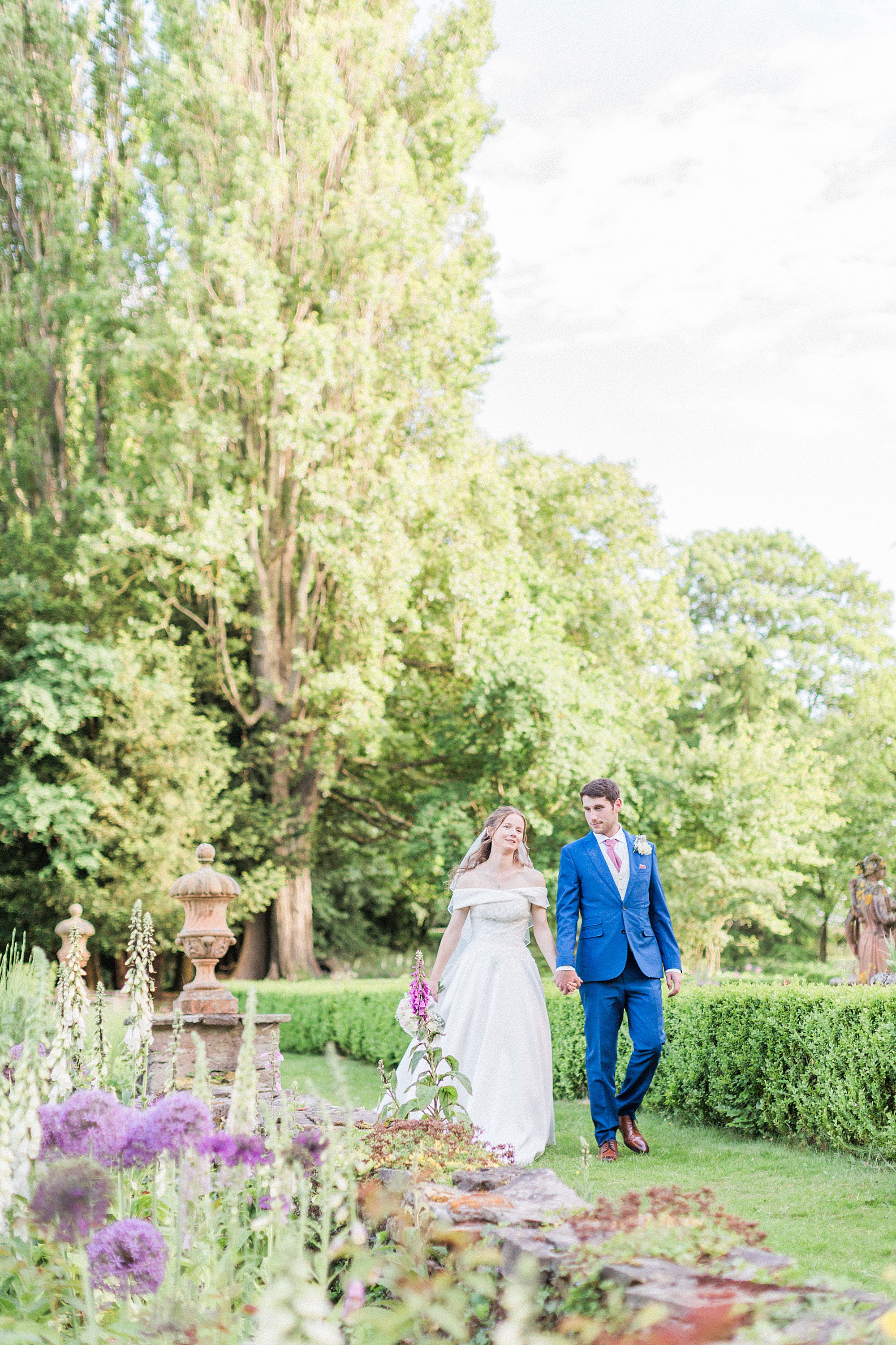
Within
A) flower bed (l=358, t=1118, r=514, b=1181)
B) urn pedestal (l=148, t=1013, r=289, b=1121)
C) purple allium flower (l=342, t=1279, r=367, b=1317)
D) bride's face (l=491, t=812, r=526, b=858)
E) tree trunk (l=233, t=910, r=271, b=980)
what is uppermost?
bride's face (l=491, t=812, r=526, b=858)

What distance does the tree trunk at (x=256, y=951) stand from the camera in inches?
785

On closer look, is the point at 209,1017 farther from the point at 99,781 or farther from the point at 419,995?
the point at 99,781

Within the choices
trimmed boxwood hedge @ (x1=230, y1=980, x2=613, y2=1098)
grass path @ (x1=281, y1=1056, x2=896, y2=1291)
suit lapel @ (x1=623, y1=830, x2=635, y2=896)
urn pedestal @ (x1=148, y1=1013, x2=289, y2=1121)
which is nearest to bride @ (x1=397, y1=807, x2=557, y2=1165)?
grass path @ (x1=281, y1=1056, x2=896, y2=1291)

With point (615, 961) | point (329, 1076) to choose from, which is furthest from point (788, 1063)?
point (329, 1076)

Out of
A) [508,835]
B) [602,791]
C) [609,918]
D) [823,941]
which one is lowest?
[823,941]

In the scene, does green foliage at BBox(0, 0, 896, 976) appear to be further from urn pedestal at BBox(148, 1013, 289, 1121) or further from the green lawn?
urn pedestal at BBox(148, 1013, 289, 1121)

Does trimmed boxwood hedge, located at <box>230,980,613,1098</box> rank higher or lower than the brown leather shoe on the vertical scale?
lower

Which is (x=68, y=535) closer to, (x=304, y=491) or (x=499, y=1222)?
(x=304, y=491)

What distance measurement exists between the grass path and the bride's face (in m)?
1.70

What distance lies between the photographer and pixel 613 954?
6148 millimetres

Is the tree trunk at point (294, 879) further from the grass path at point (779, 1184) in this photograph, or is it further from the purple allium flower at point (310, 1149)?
the purple allium flower at point (310, 1149)

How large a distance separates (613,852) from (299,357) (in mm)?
12479

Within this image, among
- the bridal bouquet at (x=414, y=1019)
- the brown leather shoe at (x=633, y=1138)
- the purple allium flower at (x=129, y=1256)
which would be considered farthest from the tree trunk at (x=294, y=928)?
the purple allium flower at (x=129, y=1256)

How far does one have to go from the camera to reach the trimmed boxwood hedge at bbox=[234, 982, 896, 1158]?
5.62 meters
